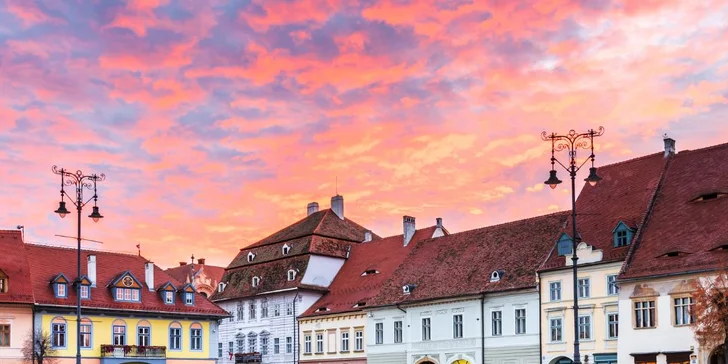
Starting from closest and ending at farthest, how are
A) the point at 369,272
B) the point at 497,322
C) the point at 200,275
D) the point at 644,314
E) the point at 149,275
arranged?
the point at 644,314 < the point at 497,322 < the point at 149,275 < the point at 369,272 < the point at 200,275

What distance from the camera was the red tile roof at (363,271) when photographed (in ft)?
243

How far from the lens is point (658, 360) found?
1918 inches

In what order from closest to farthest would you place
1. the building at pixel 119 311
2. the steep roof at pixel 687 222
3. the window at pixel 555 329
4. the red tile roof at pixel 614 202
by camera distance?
the steep roof at pixel 687 222
the red tile roof at pixel 614 202
the window at pixel 555 329
the building at pixel 119 311

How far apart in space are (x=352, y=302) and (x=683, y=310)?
30737 mm

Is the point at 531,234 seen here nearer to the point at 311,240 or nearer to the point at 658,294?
the point at 658,294

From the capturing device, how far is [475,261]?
6462 centimetres

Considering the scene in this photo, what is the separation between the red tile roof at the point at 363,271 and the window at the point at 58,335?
1971 cm

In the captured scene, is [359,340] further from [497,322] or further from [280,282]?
[497,322]

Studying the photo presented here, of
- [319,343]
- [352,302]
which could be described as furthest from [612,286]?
[319,343]

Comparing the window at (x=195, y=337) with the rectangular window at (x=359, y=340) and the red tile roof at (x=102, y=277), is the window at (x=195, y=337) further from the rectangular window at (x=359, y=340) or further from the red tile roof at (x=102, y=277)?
the rectangular window at (x=359, y=340)

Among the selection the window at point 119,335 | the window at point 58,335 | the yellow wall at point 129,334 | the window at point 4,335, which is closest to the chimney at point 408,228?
the yellow wall at point 129,334

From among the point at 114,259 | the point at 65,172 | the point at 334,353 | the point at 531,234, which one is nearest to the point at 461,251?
the point at 531,234

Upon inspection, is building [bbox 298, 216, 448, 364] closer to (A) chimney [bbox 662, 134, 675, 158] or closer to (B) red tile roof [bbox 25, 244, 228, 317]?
(B) red tile roof [bbox 25, 244, 228, 317]

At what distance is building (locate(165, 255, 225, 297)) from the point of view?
382 ft
